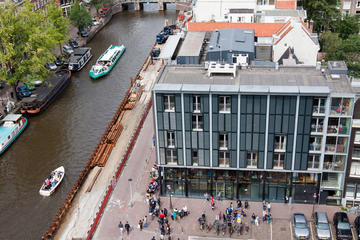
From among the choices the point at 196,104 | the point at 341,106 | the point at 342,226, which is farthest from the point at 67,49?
the point at 342,226

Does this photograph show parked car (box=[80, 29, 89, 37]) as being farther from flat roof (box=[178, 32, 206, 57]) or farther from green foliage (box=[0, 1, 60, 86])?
flat roof (box=[178, 32, 206, 57])

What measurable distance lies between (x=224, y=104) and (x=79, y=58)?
6881 centimetres

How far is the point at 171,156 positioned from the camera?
2584 inches

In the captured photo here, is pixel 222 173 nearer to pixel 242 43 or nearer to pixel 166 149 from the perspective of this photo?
pixel 166 149

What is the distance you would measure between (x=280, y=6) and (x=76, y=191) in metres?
75.3

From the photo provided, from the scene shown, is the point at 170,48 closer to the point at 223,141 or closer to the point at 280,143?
the point at 223,141

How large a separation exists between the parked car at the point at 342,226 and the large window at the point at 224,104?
63.1ft

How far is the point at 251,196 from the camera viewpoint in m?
67.2

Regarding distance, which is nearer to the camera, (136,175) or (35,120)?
(136,175)

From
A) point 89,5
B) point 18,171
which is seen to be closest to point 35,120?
point 18,171

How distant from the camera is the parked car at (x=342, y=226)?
5891 cm

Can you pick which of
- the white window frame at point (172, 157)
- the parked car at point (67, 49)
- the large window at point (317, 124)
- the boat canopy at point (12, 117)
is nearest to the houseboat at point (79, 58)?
the parked car at point (67, 49)

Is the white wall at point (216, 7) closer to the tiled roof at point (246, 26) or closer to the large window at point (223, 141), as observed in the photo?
the tiled roof at point (246, 26)

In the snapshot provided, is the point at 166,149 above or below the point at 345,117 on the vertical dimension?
below
